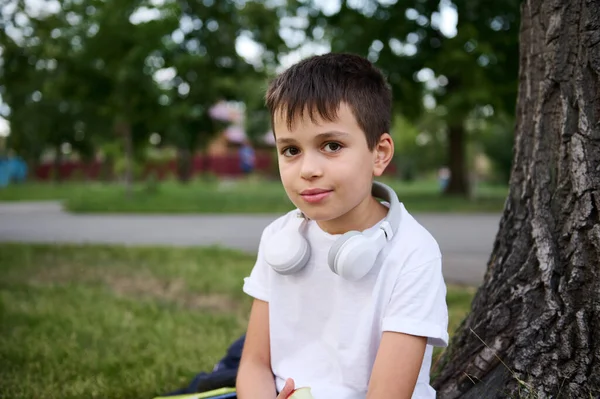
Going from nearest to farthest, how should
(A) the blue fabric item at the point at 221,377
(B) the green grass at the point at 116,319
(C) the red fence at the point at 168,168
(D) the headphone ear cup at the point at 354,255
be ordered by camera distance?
(D) the headphone ear cup at the point at 354,255 < (A) the blue fabric item at the point at 221,377 < (B) the green grass at the point at 116,319 < (C) the red fence at the point at 168,168

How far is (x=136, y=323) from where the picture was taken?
418 centimetres

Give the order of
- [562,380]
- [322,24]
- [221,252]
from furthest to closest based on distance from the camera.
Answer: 1. [322,24]
2. [221,252]
3. [562,380]

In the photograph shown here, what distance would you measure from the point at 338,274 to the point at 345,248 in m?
0.08

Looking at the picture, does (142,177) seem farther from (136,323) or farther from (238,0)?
(136,323)

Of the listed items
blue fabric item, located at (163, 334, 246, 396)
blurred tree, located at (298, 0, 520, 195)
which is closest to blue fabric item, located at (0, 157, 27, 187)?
blurred tree, located at (298, 0, 520, 195)

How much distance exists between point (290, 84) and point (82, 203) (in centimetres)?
1417

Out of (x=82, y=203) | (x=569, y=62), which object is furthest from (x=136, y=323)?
(x=82, y=203)

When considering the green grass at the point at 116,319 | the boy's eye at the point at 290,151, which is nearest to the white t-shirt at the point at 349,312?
the boy's eye at the point at 290,151

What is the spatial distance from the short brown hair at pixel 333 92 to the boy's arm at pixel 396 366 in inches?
21.5

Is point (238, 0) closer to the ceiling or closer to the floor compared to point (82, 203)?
closer to the ceiling

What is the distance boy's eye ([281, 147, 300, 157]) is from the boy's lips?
0.13 m

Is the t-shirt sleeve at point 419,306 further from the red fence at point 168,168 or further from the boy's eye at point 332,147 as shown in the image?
the red fence at point 168,168

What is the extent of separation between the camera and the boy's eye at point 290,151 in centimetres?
185

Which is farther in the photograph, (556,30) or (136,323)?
(136,323)
